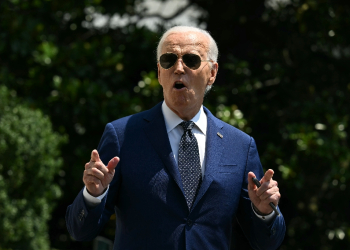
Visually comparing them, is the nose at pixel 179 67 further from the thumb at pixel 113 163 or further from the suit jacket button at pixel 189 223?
the suit jacket button at pixel 189 223

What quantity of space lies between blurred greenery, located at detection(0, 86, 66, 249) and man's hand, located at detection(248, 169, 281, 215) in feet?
12.8

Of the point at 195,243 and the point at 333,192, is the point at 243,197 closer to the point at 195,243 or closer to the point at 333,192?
the point at 195,243

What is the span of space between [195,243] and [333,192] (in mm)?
4718

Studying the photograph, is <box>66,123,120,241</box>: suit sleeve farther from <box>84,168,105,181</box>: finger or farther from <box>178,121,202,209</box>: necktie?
<box>178,121,202,209</box>: necktie

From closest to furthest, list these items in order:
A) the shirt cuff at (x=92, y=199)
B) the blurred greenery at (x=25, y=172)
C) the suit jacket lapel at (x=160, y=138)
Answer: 1. the shirt cuff at (x=92, y=199)
2. the suit jacket lapel at (x=160, y=138)
3. the blurred greenery at (x=25, y=172)

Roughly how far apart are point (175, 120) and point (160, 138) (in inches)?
5.6

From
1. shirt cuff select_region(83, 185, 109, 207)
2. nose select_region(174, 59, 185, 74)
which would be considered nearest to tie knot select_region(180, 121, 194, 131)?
nose select_region(174, 59, 185, 74)

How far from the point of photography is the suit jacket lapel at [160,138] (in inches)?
101

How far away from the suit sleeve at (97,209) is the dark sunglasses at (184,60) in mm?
409

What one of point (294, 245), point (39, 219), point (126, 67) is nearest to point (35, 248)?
point (39, 219)

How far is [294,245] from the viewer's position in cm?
714

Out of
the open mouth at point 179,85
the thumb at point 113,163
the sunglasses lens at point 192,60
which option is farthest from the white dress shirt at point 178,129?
the thumb at point 113,163

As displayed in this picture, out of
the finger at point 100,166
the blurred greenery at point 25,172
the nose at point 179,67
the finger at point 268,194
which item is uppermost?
the nose at point 179,67

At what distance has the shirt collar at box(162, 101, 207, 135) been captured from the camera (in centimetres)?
274
